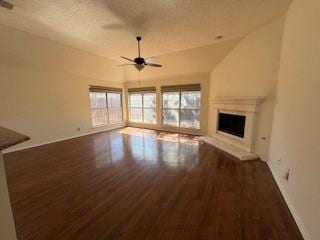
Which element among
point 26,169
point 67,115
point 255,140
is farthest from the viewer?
point 67,115

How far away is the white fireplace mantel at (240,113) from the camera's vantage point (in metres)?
3.66

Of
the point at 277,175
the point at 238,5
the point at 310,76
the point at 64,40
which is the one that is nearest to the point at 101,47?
the point at 64,40

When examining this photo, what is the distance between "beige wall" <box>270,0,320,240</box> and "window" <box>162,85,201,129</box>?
3.35 metres

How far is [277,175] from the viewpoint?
2619mm

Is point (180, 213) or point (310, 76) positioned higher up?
point (310, 76)

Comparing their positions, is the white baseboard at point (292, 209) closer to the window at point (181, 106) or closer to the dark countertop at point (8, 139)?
the dark countertop at point (8, 139)

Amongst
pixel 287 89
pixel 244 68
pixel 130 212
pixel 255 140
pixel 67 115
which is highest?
pixel 244 68

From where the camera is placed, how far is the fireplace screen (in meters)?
4.13

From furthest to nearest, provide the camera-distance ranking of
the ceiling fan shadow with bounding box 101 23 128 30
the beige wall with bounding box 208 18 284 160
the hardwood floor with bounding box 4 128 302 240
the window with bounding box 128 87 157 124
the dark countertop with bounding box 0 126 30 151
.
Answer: the window with bounding box 128 87 157 124, the beige wall with bounding box 208 18 284 160, the ceiling fan shadow with bounding box 101 23 128 30, the hardwood floor with bounding box 4 128 302 240, the dark countertop with bounding box 0 126 30 151

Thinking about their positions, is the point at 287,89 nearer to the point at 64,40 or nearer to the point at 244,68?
the point at 244,68

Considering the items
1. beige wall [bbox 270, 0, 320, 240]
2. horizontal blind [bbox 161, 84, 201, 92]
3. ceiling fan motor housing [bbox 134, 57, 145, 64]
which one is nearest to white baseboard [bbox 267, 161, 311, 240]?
beige wall [bbox 270, 0, 320, 240]

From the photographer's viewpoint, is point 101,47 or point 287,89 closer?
point 287,89

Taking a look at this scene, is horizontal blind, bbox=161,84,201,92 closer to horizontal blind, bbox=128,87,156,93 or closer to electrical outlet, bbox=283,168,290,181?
horizontal blind, bbox=128,87,156,93

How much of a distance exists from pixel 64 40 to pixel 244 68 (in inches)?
182
